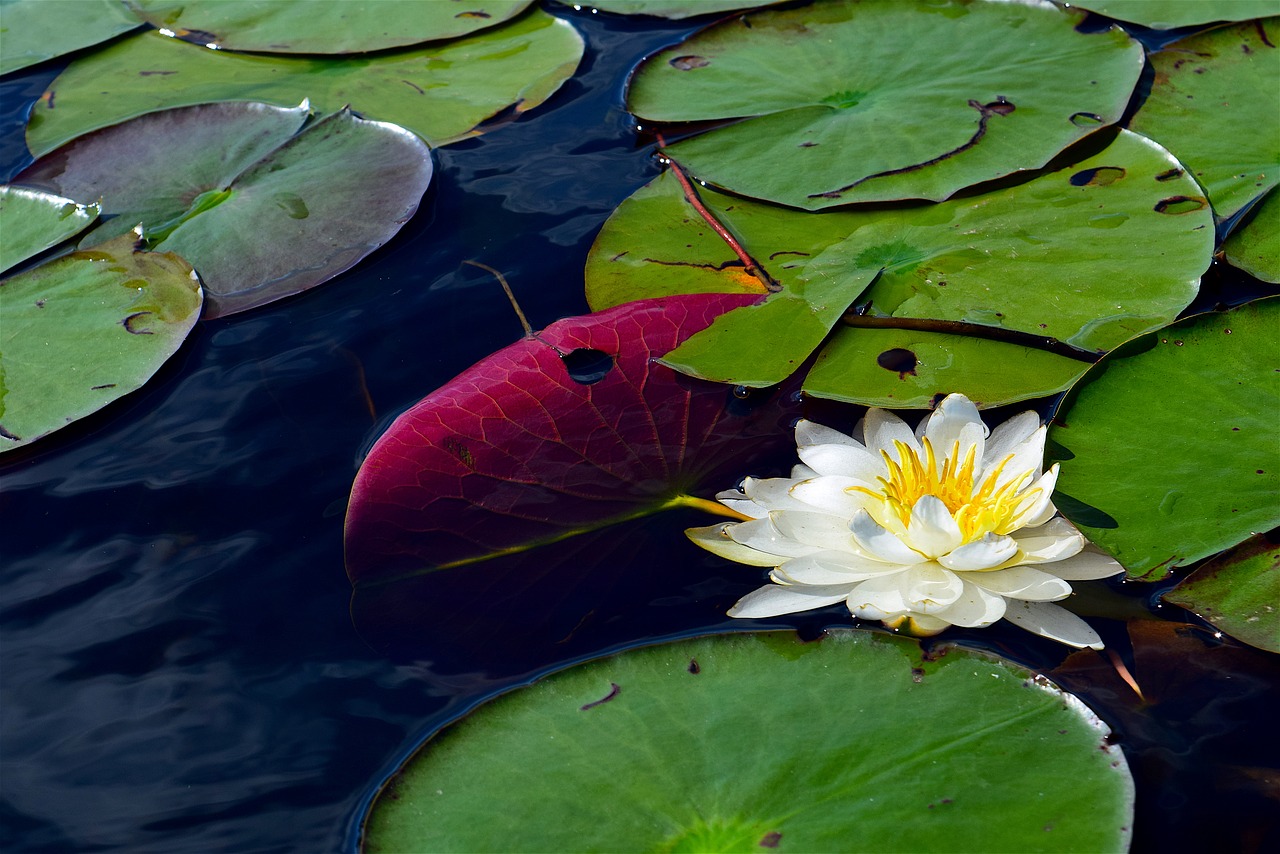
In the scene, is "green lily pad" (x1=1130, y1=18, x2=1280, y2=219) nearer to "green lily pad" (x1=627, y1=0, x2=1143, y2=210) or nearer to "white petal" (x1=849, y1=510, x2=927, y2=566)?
"green lily pad" (x1=627, y1=0, x2=1143, y2=210)

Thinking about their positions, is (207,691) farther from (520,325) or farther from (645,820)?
(520,325)

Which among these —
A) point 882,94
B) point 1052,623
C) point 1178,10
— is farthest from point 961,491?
point 1178,10

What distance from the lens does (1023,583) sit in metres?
1.52

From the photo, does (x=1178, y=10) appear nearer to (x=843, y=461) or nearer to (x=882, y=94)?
(x=882, y=94)

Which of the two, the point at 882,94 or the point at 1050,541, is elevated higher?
the point at 882,94

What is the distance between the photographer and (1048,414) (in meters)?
1.92

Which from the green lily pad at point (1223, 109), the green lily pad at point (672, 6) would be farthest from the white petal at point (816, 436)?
the green lily pad at point (672, 6)

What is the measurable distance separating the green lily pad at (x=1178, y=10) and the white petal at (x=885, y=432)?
1918 millimetres

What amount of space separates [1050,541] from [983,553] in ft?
0.59

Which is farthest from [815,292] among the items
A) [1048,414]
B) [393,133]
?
[393,133]

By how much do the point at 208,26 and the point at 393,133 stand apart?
1067 millimetres

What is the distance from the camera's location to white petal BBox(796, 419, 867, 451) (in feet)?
5.78

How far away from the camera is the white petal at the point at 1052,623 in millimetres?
1499

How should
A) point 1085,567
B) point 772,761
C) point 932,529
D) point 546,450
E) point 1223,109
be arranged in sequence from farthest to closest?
point 1223,109
point 546,450
point 1085,567
point 932,529
point 772,761
